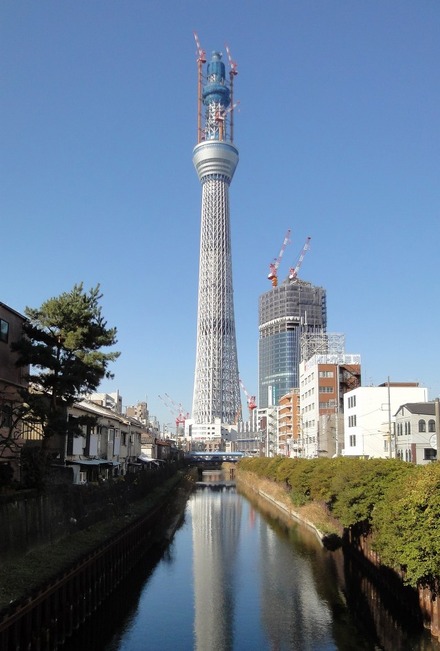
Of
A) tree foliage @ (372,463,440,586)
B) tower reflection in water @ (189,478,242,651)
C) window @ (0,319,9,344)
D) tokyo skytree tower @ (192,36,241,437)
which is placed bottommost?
tower reflection in water @ (189,478,242,651)

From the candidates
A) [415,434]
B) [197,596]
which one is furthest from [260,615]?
[415,434]

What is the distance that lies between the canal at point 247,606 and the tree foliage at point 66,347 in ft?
26.8

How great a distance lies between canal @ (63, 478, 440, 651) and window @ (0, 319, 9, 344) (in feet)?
34.3

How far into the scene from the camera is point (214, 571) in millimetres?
27891

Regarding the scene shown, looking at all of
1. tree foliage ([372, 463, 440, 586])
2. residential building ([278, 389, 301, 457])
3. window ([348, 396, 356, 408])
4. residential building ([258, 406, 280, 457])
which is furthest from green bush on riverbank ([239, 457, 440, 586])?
residential building ([258, 406, 280, 457])

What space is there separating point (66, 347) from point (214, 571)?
11567 millimetres

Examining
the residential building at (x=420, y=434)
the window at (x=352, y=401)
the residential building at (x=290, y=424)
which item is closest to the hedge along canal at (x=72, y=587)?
the residential building at (x=420, y=434)

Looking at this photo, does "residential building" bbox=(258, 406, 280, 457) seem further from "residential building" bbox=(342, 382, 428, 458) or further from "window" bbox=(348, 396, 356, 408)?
"residential building" bbox=(342, 382, 428, 458)

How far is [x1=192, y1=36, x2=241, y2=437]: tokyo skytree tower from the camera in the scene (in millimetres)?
163750

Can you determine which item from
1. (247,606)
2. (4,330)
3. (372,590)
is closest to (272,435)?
(372,590)

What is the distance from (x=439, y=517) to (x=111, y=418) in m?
A: 33.0

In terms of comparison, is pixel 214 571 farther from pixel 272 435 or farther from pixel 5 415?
pixel 272 435

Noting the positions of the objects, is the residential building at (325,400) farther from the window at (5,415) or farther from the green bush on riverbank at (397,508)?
the window at (5,415)

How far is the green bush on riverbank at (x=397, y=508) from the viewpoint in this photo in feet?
49.8
